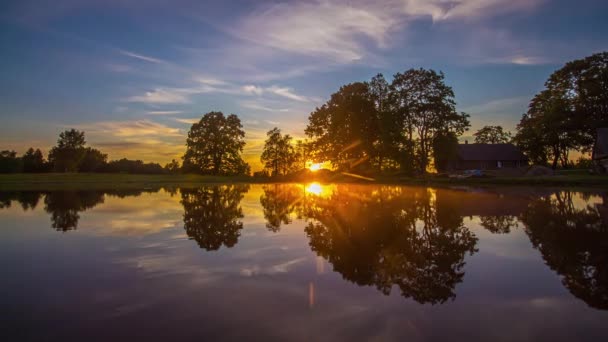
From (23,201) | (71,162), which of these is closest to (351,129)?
(23,201)

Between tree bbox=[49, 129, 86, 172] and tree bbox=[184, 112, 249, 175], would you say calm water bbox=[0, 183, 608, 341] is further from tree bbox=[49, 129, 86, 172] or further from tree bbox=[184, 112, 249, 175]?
tree bbox=[49, 129, 86, 172]

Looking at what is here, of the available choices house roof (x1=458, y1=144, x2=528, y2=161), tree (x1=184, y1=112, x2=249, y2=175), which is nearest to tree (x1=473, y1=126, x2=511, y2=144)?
house roof (x1=458, y1=144, x2=528, y2=161)

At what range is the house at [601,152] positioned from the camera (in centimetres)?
4443

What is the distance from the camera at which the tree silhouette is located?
18.1 ft

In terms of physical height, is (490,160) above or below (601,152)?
above

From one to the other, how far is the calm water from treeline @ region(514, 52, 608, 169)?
5583cm

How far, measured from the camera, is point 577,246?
789 centimetres

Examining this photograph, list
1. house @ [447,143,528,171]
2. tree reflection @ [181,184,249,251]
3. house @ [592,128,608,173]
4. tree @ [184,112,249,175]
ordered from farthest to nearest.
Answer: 1. house @ [447,143,528,171]
2. tree @ [184,112,249,175]
3. house @ [592,128,608,173]
4. tree reflection @ [181,184,249,251]

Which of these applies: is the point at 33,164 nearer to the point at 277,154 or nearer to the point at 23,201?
the point at 277,154

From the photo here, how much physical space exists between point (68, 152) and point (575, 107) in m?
101

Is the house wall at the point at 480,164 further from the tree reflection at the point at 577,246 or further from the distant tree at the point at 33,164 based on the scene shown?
the distant tree at the point at 33,164

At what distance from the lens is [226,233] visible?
986 centimetres

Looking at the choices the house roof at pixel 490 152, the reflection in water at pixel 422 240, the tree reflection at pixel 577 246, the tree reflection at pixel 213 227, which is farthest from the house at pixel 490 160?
the tree reflection at pixel 213 227

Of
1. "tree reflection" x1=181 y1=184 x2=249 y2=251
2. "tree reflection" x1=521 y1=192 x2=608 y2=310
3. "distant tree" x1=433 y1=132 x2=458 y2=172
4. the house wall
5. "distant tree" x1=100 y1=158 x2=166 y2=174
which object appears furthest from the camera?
"distant tree" x1=100 y1=158 x2=166 y2=174
